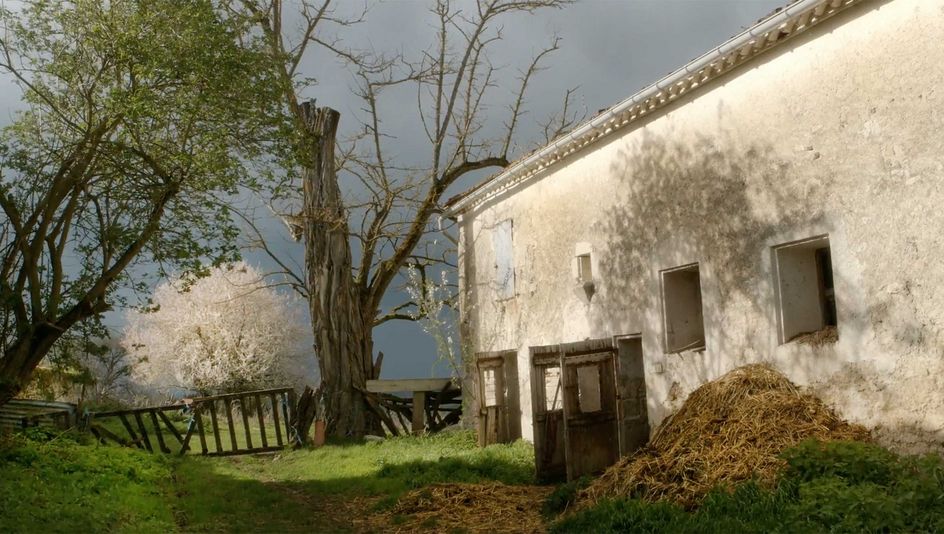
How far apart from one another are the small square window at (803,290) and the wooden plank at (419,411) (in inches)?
423

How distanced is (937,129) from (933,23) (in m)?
1.05

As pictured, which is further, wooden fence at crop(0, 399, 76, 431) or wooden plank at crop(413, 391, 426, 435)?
wooden plank at crop(413, 391, 426, 435)

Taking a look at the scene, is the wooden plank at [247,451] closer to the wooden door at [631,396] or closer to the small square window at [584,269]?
the small square window at [584,269]

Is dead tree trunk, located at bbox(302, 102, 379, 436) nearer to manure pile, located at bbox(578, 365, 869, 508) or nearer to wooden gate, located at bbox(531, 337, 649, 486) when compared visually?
wooden gate, located at bbox(531, 337, 649, 486)

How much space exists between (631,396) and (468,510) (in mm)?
3511

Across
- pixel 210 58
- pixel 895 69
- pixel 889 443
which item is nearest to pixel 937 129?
pixel 895 69

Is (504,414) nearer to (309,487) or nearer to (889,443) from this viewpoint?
(309,487)

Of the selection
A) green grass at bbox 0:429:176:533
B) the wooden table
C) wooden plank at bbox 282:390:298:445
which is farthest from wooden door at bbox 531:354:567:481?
wooden plank at bbox 282:390:298:445

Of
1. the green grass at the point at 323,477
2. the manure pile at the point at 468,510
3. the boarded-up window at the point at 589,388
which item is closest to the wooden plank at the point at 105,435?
the green grass at the point at 323,477

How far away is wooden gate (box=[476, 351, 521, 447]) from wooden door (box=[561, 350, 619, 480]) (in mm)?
3968

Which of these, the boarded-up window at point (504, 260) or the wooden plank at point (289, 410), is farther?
the wooden plank at point (289, 410)

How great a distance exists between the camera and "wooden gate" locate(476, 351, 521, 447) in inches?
589

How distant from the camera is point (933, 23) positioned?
24.1 feet

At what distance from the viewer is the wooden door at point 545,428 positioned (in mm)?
11297
